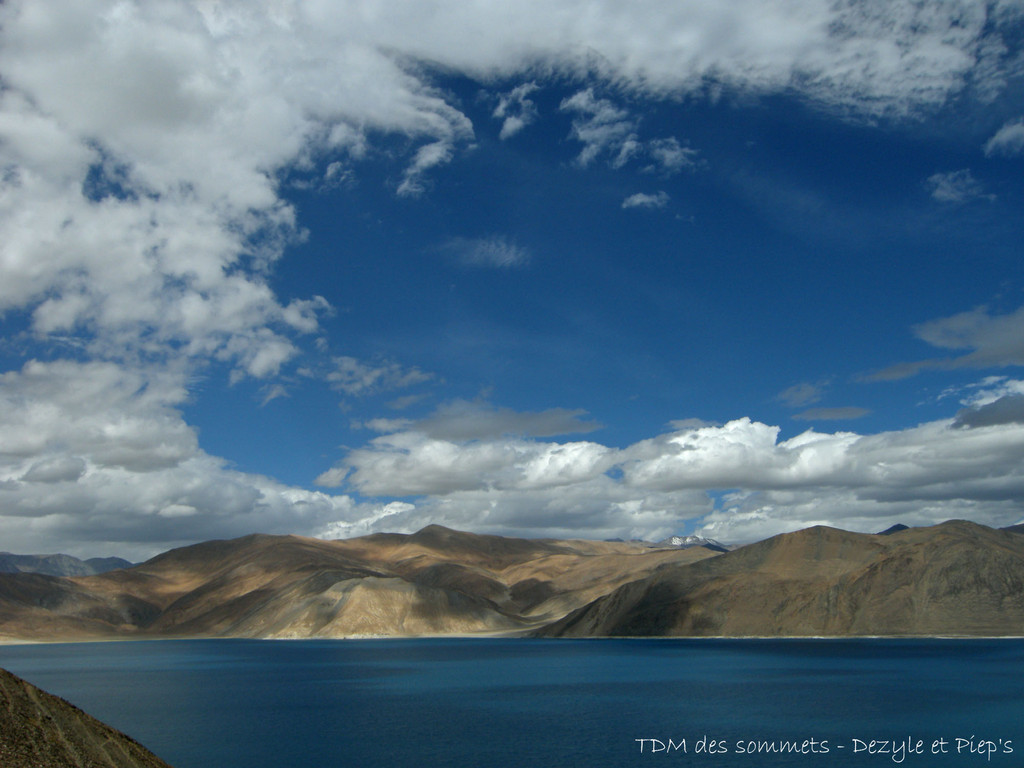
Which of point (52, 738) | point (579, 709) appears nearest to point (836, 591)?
point (579, 709)

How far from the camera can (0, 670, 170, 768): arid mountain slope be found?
67.5 ft

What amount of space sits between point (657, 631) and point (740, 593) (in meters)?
17.0

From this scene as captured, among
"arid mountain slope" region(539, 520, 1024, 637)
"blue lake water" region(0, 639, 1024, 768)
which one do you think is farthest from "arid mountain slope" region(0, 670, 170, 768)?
"arid mountain slope" region(539, 520, 1024, 637)

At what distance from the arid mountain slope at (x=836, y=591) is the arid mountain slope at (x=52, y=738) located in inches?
5392

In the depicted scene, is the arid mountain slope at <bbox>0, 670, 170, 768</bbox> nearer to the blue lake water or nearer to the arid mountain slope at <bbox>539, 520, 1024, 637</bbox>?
the blue lake water

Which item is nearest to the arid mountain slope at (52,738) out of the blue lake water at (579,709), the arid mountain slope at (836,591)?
the blue lake water at (579,709)

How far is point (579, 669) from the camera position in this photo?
9225cm

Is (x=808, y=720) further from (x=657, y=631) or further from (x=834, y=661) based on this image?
(x=657, y=631)

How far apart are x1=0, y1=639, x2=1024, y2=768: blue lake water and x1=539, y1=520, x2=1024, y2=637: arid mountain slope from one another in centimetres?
2693

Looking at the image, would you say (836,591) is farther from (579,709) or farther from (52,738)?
(52,738)

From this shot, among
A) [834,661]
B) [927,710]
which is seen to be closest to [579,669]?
[834,661]

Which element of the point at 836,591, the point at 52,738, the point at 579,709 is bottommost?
the point at 579,709

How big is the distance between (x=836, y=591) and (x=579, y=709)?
344 ft

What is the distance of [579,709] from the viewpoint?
57469 millimetres
